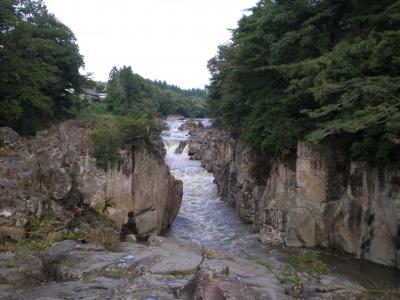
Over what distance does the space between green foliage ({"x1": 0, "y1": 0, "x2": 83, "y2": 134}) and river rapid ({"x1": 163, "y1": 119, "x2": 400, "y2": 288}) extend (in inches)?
350

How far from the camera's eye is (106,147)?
1595 centimetres

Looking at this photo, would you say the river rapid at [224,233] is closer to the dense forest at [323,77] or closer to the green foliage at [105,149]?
the dense forest at [323,77]

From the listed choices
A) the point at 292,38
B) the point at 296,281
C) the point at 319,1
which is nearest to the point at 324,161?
the point at 292,38

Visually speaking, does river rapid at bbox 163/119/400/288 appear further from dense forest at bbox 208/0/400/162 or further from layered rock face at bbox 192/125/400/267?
dense forest at bbox 208/0/400/162

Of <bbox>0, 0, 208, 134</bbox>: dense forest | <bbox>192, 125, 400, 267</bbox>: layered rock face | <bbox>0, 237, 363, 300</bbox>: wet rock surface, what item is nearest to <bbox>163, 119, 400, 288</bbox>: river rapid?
<bbox>192, 125, 400, 267</bbox>: layered rock face

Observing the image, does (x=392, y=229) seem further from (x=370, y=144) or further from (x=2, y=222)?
(x=2, y=222)

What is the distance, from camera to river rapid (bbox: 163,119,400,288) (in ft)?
40.8

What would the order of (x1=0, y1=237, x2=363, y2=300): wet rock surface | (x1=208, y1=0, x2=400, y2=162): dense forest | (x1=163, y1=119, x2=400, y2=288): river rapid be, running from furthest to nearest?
(x1=163, y1=119, x2=400, y2=288): river rapid < (x1=208, y1=0, x2=400, y2=162): dense forest < (x1=0, y1=237, x2=363, y2=300): wet rock surface

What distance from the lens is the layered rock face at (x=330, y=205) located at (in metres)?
12.8

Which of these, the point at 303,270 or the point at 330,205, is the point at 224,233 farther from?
the point at 303,270

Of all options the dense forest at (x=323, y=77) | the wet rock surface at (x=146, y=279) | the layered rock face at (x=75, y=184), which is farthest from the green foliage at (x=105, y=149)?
the wet rock surface at (x=146, y=279)

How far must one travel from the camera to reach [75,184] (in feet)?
44.8

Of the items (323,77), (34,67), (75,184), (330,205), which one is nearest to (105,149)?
(75,184)

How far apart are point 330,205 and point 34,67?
15.0 metres
